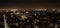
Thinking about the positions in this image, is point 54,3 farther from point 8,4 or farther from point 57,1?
point 8,4

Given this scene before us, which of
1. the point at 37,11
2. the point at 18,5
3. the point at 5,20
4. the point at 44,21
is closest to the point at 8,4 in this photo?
the point at 18,5

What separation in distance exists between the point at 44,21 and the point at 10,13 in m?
0.58

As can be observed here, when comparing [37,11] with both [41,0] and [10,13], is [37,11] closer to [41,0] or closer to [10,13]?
[41,0]

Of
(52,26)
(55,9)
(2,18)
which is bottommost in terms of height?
(52,26)

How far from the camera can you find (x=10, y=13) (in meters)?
1.90

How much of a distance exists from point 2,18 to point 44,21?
70 centimetres

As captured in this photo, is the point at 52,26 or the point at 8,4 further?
the point at 8,4

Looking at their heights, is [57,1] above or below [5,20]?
above

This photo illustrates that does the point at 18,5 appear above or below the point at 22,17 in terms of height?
above

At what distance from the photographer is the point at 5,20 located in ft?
6.17

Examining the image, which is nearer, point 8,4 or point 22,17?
point 22,17

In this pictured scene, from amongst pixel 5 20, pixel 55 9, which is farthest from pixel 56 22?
pixel 5 20

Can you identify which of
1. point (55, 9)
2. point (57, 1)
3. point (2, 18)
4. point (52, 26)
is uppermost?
point (57, 1)

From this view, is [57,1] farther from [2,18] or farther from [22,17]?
[2,18]
